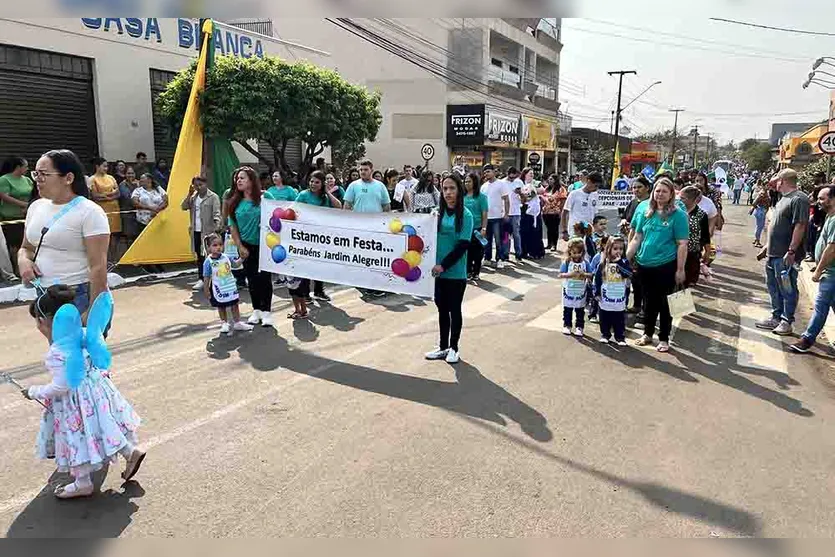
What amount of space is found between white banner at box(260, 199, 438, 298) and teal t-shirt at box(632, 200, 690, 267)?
2.25 metres

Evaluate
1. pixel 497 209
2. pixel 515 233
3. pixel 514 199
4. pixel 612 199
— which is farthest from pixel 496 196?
pixel 612 199

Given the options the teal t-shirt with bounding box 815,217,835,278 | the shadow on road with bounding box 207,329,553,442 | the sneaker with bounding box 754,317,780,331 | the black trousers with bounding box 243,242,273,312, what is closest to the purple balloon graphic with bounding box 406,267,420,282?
the shadow on road with bounding box 207,329,553,442

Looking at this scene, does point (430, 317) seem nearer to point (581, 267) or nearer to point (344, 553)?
point (581, 267)

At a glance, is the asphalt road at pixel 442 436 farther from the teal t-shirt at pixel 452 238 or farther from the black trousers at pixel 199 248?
the black trousers at pixel 199 248

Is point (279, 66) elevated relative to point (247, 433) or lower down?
elevated

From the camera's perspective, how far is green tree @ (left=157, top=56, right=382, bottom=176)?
13.1m

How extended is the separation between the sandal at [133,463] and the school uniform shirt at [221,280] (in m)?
3.37

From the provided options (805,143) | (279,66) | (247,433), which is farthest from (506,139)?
(247,433)

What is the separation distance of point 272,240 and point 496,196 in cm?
598

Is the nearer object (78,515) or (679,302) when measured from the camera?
(78,515)

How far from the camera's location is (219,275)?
6.91 m

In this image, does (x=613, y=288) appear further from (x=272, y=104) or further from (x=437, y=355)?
(x=272, y=104)

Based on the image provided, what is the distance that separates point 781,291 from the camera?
7434 millimetres

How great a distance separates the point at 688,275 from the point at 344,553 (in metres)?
6.83
